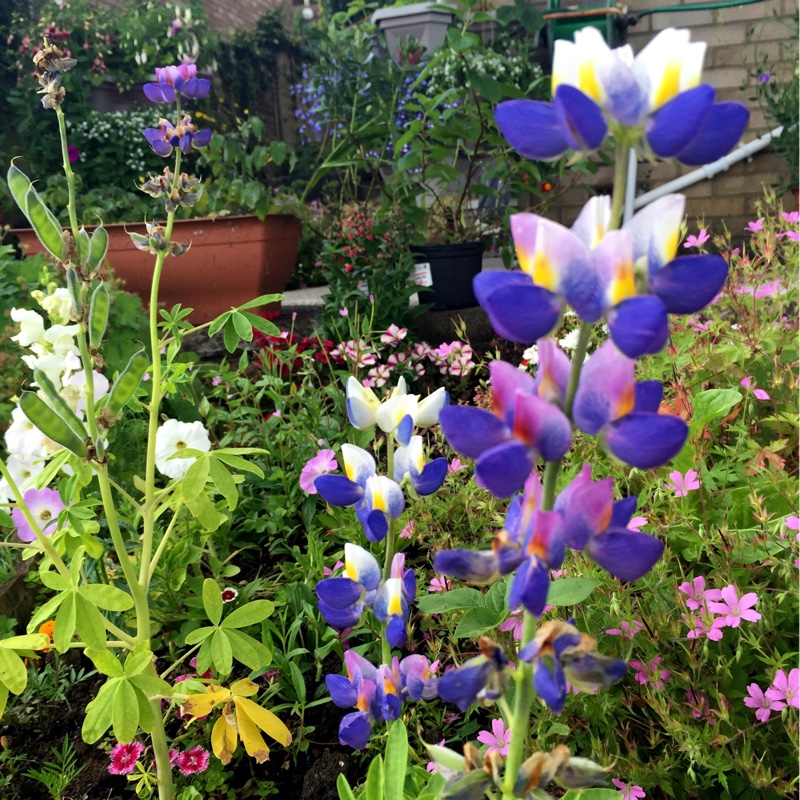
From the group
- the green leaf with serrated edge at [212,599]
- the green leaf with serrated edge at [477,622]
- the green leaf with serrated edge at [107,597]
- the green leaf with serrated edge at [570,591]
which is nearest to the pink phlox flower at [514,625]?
the green leaf with serrated edge at [477,622]

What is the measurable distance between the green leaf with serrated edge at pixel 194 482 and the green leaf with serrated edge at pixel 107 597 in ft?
0.51

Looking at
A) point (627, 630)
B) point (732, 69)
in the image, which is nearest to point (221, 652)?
point (627, 630)

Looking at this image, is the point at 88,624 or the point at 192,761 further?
the point at 192,761

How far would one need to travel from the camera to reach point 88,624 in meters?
0.84

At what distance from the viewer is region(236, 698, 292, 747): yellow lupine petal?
99 centimetres

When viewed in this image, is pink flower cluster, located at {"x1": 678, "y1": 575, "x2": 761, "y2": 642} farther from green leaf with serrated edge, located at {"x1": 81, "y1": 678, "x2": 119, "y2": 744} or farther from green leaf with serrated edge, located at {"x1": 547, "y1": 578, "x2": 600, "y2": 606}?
green leaf with serrated edge, located at {"x1": 81, "y1": 678, "x2": 119, "y2": 744}

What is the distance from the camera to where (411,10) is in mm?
3662

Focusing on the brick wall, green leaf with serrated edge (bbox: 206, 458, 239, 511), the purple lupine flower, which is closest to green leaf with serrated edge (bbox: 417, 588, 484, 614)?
green leaf with serrated edge (bbox: 206, 458, 239, 511)

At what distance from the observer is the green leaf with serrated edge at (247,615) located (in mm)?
940

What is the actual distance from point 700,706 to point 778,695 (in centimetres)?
10

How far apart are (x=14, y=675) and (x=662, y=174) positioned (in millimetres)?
4512

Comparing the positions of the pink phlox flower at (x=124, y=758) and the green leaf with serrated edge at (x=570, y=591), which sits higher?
the green leaf with serrated edge at (x=570, y=591)

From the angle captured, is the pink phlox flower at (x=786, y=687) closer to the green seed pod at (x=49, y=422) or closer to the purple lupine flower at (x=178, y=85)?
the green seed pod at (x=49, y=422)

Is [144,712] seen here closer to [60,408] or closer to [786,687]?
[60,408]
